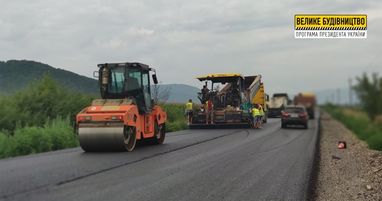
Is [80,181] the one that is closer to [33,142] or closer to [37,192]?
[37,192]

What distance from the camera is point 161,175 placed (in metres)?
10.9

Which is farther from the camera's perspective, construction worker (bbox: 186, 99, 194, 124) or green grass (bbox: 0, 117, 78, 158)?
construction worker (bbox: 186, 99, 194, 124)

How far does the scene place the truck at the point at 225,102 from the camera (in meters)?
30.5

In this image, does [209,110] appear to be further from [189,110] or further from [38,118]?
[38,118]

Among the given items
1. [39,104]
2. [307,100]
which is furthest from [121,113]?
[307,100]

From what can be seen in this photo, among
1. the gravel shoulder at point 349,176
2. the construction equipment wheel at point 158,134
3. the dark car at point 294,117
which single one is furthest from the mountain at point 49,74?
the gravel shoulder at point 349,176

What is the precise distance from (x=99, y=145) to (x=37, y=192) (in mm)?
6982

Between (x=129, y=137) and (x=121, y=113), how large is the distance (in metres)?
1.06

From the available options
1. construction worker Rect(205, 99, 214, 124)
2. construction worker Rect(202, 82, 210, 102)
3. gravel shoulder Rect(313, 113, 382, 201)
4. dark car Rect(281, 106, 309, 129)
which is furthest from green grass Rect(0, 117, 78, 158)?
dark car Rect(281, 106, 309, 129)

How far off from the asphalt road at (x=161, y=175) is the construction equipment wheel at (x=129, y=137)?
0.42 meters

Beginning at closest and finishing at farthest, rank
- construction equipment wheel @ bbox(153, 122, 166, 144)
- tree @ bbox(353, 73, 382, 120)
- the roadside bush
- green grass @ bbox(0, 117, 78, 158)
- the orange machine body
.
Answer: the orange machine body < green grass @ bbox(0, 117, 78, 158) < construction equipment wheel @ bbox(153, 122, 166, 144) < the roadside bush < tree @ bbox(353, 73, 382, 120)

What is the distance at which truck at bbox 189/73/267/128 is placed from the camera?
30484 mm

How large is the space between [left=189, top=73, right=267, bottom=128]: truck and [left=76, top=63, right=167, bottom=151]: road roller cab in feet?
39.0

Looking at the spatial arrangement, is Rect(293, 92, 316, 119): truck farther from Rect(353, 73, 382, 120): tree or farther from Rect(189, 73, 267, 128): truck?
Rect(189, 73, 267, 128): truck
